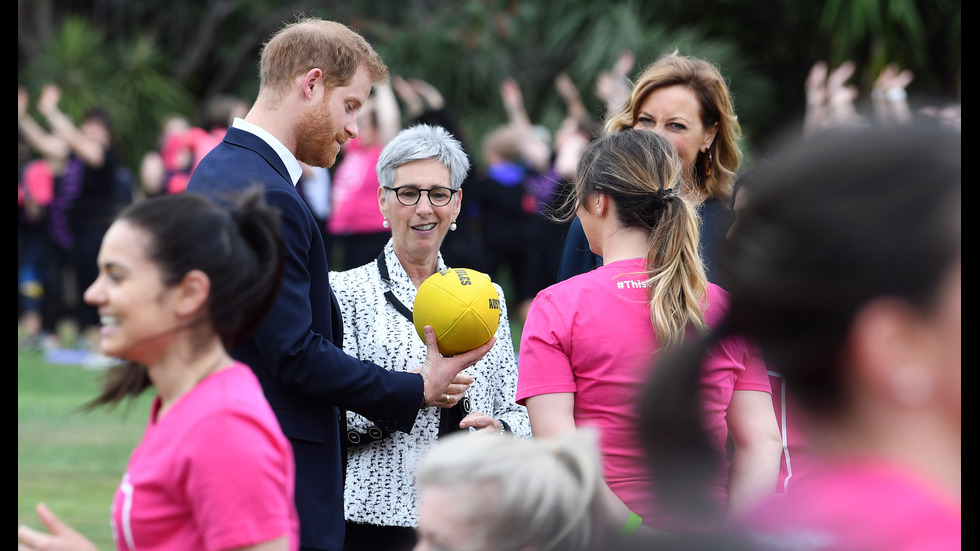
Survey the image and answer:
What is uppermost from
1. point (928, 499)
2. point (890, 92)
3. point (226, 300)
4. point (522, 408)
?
point (890, 92)

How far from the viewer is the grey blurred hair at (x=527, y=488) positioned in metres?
1.62

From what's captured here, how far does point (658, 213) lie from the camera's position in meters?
2.93

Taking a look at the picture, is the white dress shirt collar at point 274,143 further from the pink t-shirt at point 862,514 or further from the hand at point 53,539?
the pink t-shirt at point 862,514

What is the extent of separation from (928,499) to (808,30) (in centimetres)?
1621

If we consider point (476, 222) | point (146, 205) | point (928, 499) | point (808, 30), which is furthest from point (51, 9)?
point (928, 499)

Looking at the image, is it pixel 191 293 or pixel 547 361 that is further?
pixel 547 361

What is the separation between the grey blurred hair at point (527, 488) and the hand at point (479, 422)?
4.70 feet

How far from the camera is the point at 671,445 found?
1415 mm

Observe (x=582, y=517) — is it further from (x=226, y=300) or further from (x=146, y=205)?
(x=146, y=205)

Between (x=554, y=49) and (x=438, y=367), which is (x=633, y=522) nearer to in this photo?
A: (x=438, y=367)

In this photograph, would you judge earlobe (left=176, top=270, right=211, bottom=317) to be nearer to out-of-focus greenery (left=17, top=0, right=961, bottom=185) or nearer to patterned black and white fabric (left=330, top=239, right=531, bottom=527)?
patterned black and white fabric (left=330, top=239, right=531, bottom=527)

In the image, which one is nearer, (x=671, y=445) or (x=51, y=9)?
(x=671, y=445)

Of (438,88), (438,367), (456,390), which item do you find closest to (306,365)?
(438,367)

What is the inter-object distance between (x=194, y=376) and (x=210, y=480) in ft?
0.92
